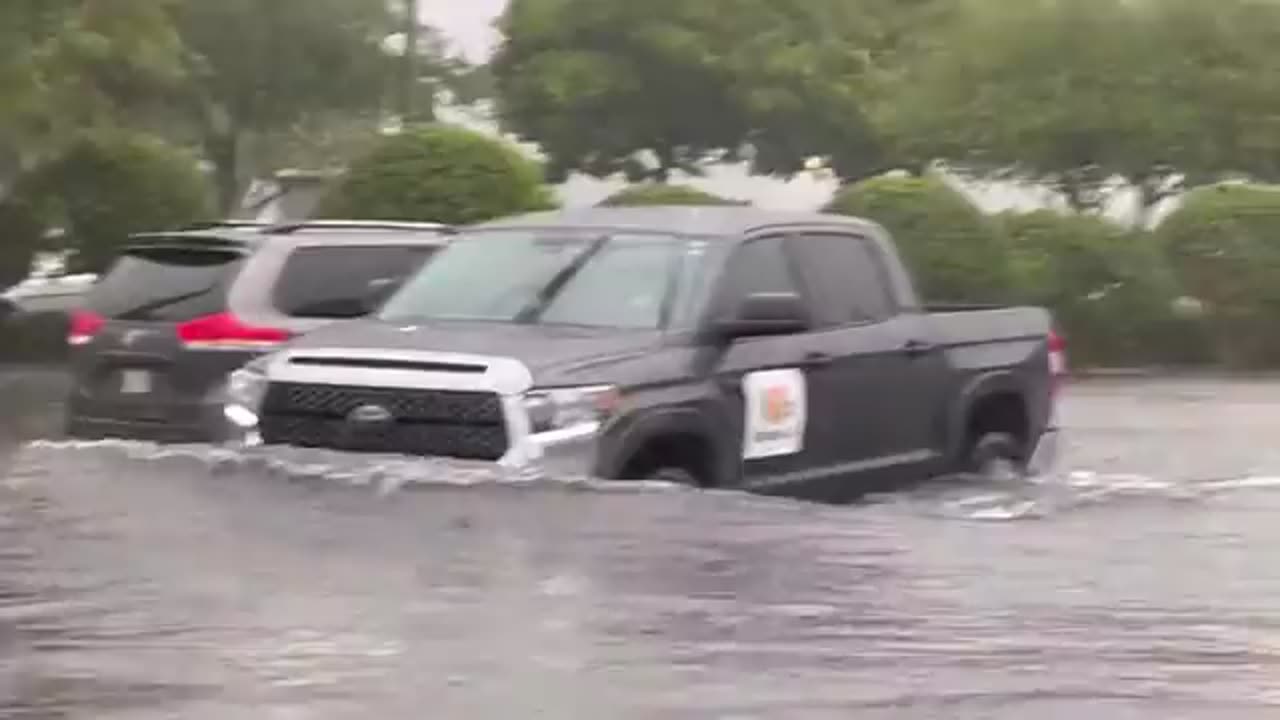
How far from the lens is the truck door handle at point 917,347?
438 inches

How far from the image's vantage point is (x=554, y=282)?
33.6ft

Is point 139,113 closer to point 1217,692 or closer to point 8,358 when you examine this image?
point 8,358

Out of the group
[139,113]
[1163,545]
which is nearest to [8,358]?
[139,113]

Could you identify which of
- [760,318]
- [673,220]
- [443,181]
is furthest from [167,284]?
[443,181]

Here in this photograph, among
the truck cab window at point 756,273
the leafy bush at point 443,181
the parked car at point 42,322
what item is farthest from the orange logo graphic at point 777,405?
the parked car at point 42,322

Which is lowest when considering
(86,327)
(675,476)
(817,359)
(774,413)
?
(675,476)

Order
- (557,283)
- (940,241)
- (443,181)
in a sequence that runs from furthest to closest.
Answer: (940,241) < (443,181) < (557,283)

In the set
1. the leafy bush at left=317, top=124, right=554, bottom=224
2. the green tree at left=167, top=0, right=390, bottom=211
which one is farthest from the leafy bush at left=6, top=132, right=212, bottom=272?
the green tree at left=167, top=0, right=390, bottom=211

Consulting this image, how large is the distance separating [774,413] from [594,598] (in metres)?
2.22

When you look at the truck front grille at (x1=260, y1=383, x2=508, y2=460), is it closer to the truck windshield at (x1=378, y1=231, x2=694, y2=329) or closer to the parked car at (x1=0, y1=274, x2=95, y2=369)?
the truck windshield at (x1=378, y1=231, x2=694, y2=329)

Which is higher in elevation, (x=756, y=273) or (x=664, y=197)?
(x=664, y=197)

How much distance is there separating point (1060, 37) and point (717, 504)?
75.3 feet

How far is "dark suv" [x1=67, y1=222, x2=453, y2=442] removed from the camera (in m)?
12.5

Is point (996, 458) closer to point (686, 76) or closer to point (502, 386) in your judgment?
point (502, 386)
